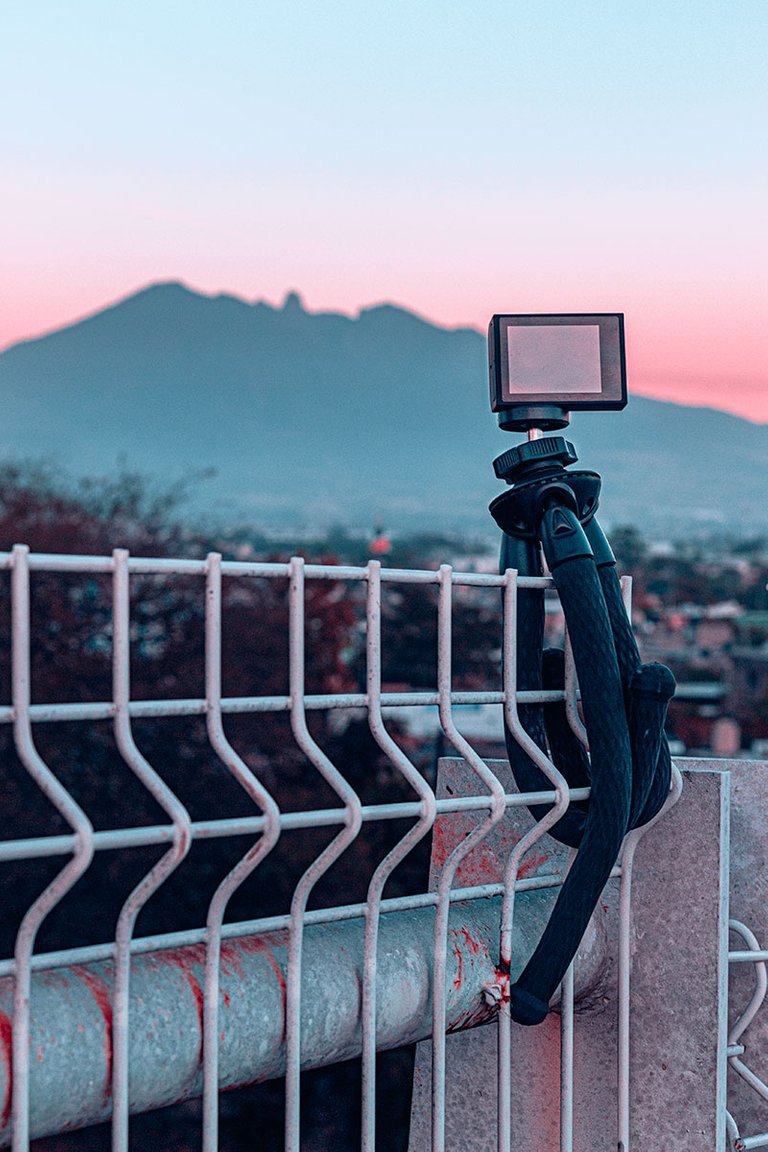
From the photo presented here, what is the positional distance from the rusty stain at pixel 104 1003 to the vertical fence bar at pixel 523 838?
76 cm

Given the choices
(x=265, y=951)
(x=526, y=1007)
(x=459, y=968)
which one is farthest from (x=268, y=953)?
(x=526, y=1007)

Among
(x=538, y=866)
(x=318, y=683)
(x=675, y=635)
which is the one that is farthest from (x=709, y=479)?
(x=538, y=866)

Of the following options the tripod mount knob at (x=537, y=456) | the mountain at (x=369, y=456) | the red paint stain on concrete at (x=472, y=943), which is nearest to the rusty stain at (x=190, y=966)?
the red paint stain on concrete at (x=472, y=943)

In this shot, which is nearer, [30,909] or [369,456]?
[30,909]

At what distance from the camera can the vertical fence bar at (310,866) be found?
6.40 ft

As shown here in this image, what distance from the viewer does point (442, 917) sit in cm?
219

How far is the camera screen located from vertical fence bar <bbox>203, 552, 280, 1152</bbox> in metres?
0.79

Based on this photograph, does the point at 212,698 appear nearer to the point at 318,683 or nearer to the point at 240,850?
the point at 240,850

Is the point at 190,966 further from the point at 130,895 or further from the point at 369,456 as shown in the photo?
the point at 369,456

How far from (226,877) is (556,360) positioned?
1.12 meters

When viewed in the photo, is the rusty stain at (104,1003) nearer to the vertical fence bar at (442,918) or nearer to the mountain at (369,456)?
→ the vertical fence bar at (442,918)

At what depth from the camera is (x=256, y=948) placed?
201cm

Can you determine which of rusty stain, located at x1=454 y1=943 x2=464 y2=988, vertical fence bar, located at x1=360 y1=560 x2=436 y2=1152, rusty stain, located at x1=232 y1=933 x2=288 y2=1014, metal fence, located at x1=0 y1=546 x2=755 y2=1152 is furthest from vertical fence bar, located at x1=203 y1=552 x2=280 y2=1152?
rusty stain, located at x1=454 y1=943 x2=464 y2=988

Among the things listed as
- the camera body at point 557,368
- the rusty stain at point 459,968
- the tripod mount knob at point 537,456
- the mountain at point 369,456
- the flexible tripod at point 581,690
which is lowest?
the rusty stain at point 459,968
